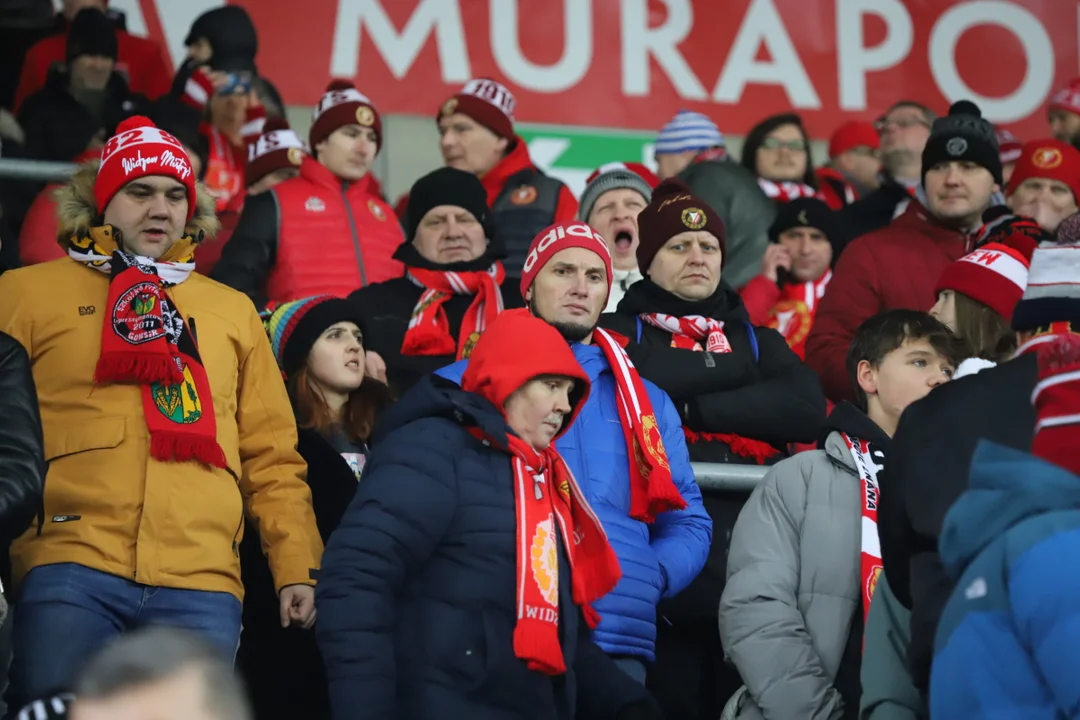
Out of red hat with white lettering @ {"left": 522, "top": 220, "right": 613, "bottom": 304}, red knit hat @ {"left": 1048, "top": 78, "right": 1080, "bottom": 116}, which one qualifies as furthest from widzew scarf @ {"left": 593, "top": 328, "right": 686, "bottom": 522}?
red knit hat @ {"left": 1048, "top": 78, "right": 1080, "bottom": 116}

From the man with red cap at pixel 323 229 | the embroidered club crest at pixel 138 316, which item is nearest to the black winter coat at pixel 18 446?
the embroidered club crest at pixel 138 316

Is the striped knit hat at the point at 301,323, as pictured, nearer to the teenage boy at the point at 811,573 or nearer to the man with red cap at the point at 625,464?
the man with red cap at the point at 625,464

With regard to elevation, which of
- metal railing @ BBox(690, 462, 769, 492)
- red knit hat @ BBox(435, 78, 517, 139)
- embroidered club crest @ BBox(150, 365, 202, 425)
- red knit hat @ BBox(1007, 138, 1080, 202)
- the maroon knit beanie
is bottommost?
metal railing @ BBox(690, 462, 769, 492)

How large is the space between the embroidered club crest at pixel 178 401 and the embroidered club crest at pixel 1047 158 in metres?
4.67

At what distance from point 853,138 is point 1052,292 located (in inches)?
265

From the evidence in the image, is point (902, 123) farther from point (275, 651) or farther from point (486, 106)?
point (275, 651)

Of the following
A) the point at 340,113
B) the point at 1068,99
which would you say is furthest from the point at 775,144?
the point at 340,113

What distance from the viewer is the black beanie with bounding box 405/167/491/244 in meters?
7.02

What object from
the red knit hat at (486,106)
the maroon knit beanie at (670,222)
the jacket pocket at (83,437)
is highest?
the red knit hat at (486,106)

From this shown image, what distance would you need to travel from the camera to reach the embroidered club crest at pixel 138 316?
484 cm

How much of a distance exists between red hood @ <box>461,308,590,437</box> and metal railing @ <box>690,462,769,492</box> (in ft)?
3.20

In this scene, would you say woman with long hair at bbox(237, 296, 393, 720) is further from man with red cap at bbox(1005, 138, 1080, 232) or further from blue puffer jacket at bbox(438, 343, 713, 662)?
man with red cap at bbox(1005, 138, 1080, 232)

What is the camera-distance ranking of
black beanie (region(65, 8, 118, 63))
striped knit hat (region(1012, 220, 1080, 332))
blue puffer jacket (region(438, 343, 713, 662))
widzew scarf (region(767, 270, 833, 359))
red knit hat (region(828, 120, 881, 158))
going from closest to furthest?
striped knit hat (region(1012, 220, 1080, 332)), blue puffer jacket (region(438, 343, 713, 662)), widzew scarf (region(767, 270, 833, 359)), black beanie (region(65, 8, 118, 63)), red knit hat (region(828, 120, 881, 158))

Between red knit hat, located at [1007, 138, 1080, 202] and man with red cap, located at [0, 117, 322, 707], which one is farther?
red knit hat, located at [1007, 138, 1080, 202]
